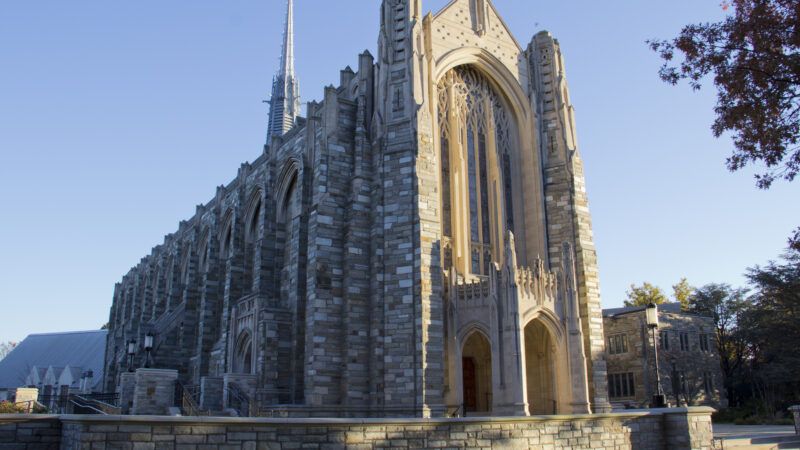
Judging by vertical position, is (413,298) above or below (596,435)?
above

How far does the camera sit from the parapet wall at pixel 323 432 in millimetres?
10547

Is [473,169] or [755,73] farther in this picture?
[473,169]

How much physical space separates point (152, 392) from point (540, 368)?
46.6 feet

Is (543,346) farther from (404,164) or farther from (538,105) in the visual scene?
(538,105)

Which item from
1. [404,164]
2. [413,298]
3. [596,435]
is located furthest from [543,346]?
[596,435]

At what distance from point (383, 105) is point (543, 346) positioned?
1081 cm

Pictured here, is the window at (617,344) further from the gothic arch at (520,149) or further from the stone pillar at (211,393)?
the stone pillar at (211,393)

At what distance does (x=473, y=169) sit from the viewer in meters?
27.4

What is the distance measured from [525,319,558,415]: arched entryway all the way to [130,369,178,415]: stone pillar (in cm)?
1327

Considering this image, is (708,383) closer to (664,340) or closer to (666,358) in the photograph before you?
(666,358)

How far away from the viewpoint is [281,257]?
31203mm

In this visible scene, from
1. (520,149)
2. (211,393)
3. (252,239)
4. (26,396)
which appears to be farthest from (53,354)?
(520,149)

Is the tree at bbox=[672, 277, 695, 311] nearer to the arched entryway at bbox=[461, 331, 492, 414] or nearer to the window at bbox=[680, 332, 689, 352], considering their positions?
the window at bbox=[680, 332, 689, 352]

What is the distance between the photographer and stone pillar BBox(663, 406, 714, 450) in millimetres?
15594
